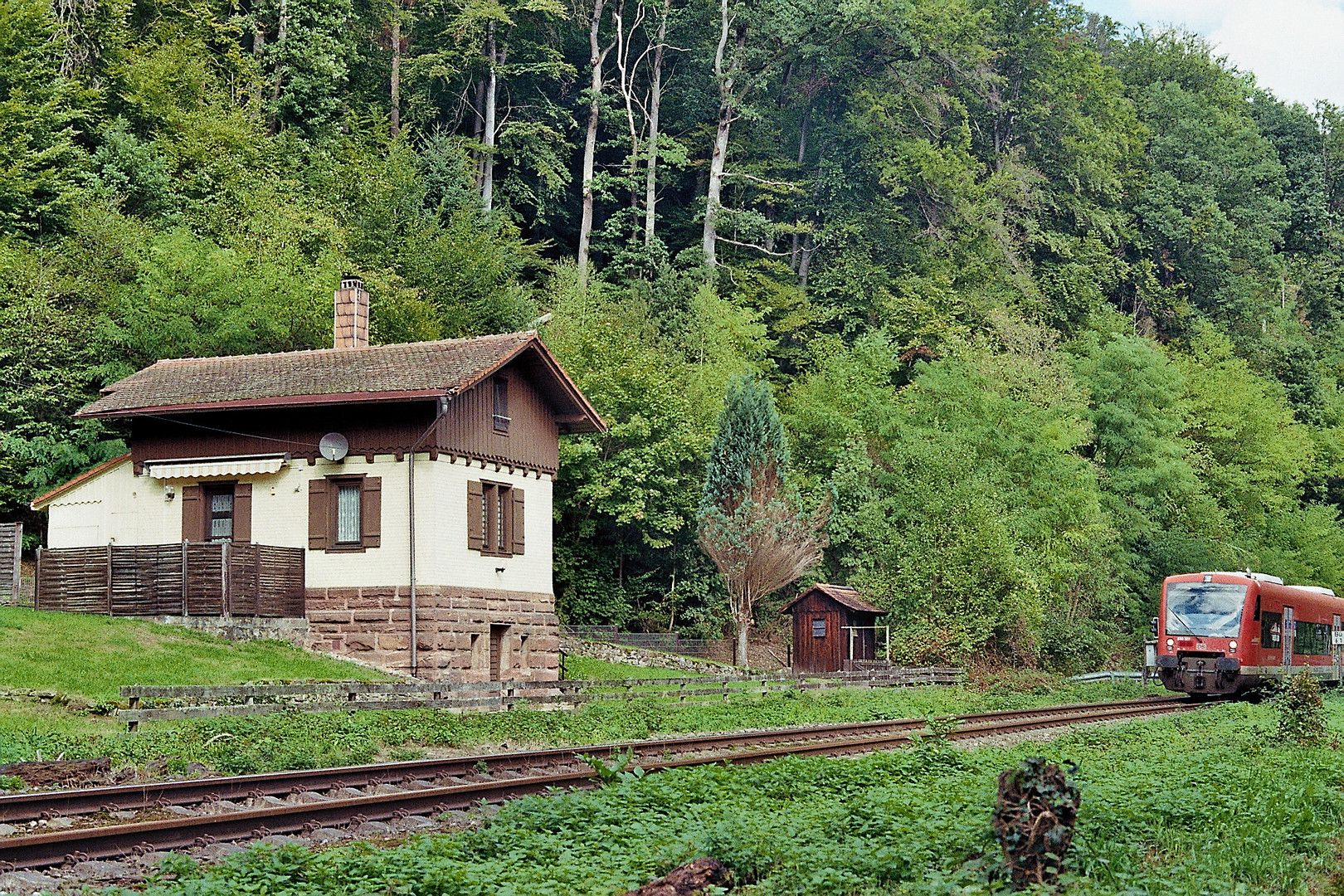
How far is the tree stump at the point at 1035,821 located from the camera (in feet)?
32.7

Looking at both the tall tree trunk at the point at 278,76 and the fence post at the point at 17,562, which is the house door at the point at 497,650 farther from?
the tall tree trunk at the point at 278,76

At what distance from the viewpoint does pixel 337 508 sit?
3216cm

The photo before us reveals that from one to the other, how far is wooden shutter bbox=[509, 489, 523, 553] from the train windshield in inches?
622

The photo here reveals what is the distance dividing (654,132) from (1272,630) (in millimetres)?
42922

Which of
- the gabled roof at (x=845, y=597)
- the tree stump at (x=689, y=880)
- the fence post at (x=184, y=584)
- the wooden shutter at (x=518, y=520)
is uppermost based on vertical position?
the wooden shutter at (x=518, y=520)

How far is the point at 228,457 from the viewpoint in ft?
107

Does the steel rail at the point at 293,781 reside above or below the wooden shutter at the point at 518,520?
below

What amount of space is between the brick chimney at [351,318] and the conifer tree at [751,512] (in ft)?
47.1

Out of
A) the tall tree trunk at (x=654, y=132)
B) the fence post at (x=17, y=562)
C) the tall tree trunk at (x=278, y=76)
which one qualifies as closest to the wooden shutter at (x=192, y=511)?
the fence post at (x=17, y=562)

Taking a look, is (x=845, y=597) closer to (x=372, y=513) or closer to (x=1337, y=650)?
(x=1337, y=650)

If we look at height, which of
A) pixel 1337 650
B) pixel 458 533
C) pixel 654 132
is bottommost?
pixel 1337 650

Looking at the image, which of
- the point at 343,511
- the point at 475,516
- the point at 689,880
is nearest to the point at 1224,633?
the point at 475,516

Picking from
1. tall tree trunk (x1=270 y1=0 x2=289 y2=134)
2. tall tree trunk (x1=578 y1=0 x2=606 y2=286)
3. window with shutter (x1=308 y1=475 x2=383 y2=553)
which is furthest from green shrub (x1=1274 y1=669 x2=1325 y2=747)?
tall tree trunk (x1=270 y1=0 x2=289 y2=134)

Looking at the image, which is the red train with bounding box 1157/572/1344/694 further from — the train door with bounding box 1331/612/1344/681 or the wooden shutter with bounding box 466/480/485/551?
the wooden shutter with bounding box 466/480/485/551
